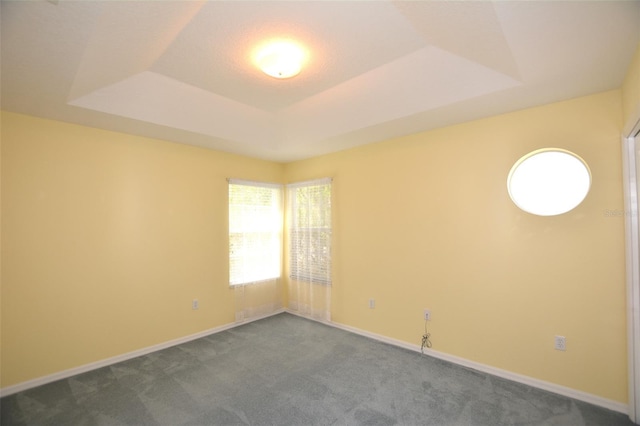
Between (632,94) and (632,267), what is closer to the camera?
(632,94)

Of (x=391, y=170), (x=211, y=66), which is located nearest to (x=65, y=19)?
(x=211, y=66)

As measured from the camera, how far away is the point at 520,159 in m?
2.36

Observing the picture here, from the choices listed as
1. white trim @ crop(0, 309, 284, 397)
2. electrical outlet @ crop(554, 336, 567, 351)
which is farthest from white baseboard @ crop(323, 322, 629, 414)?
white trim @ crop(0, 309, 284, 397)

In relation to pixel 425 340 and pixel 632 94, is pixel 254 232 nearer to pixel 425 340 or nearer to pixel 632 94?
pixel 425 340

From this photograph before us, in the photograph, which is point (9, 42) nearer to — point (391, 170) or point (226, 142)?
point (226, 142)

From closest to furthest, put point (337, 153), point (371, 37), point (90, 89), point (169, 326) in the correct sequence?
point (371, 37)
point (90, 89)
point (169, 326)
point (337, 153)

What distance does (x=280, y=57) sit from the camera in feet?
6.39

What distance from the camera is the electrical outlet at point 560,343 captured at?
2316 mm

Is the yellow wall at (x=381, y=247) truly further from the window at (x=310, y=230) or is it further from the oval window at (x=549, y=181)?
the window at (x=310, y=230)

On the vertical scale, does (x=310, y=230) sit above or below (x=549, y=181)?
below

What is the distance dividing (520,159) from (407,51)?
50.2 inches

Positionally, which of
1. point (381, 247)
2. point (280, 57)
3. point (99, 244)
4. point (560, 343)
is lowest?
point (560, 343)

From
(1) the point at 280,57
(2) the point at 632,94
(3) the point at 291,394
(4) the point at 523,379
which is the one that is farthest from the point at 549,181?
(3) the point at 291,394

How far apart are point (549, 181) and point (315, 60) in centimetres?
208
